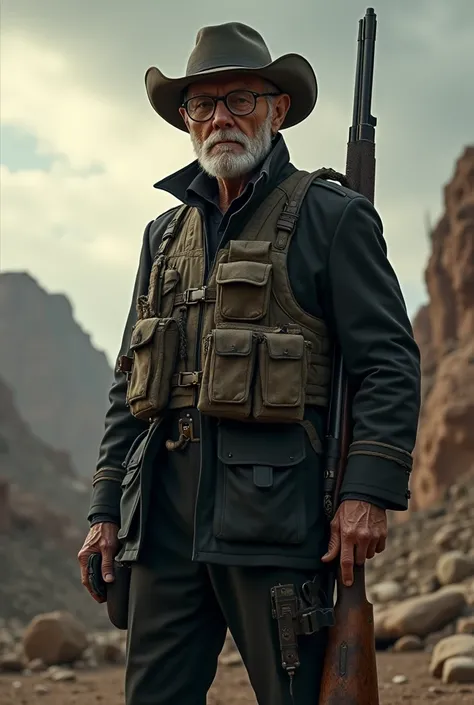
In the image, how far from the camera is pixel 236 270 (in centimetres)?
349

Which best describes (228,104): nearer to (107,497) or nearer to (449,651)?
(107,497)

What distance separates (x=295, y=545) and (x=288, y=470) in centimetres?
23

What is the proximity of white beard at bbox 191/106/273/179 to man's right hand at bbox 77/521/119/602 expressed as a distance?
128cm

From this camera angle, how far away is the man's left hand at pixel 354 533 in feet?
10.8

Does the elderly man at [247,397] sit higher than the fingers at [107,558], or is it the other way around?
the elderly man at [247,397]

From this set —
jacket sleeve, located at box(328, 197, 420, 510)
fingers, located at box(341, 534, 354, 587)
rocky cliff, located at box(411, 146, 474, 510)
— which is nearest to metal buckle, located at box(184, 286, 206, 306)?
jacket sleeve, located at box(328, 197, 420, 510)

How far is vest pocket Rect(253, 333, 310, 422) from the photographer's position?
3.38 m

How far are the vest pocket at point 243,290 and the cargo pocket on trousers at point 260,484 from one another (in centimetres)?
35

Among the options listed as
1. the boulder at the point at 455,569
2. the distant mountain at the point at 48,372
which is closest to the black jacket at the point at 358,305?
the boulder at the point at 455,569

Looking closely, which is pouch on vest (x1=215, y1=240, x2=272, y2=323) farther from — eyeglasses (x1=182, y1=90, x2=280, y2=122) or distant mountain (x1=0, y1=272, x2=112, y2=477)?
distant mountain (x1=0, y1=272, x2=112, y2=477)

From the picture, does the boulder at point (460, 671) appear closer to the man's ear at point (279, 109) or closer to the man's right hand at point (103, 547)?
the man's right hand at point (103, 547)

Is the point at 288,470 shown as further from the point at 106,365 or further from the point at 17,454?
the point at 106,365

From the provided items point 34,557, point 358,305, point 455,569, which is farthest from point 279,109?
point 34,557

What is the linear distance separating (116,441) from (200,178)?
98 centimetres
